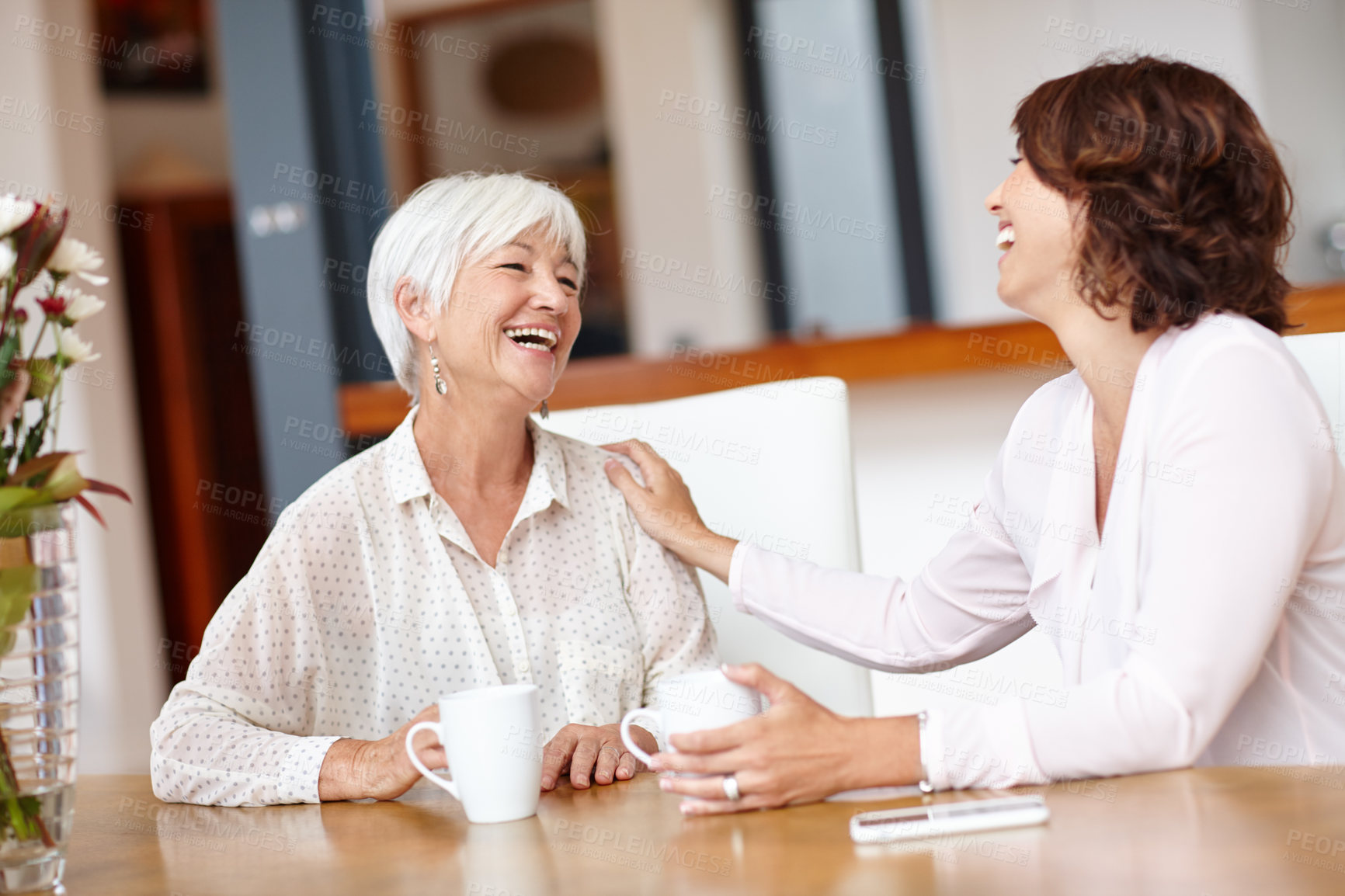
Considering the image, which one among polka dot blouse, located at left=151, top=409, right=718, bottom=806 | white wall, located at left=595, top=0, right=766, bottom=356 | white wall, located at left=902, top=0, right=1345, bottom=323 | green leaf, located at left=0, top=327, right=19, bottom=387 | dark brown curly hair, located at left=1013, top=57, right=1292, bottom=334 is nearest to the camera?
green leaf, located at left=0, top=327, right=19, bottom=387

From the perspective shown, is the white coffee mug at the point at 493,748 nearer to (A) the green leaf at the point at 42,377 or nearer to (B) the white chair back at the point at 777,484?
(A) the green leaf at the point at 42,377

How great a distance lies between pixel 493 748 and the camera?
3.32ft

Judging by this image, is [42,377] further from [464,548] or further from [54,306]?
[464,548]

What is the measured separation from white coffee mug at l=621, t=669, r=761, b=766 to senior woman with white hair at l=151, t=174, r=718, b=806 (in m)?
0.35

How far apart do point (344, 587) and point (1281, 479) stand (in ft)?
3.29

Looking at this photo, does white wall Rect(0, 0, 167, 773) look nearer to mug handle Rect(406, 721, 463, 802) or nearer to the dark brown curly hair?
mug handle Rect(406, 721, 463, 802)

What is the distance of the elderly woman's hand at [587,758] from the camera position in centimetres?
118

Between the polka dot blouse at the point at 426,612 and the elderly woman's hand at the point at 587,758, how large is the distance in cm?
28

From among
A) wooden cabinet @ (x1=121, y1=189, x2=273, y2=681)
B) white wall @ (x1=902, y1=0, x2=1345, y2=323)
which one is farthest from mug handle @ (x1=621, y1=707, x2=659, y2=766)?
wooden cabinet @ (x1=121, y1=189, x2=273, y2=681)

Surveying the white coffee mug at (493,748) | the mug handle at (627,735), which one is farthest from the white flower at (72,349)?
the mug handle at (627,735)

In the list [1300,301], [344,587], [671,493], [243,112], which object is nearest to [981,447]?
[1300,301]

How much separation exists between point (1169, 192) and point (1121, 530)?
1.10 feet

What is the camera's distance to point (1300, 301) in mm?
2096

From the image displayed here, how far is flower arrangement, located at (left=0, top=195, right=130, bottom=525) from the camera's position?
91 centimetres
